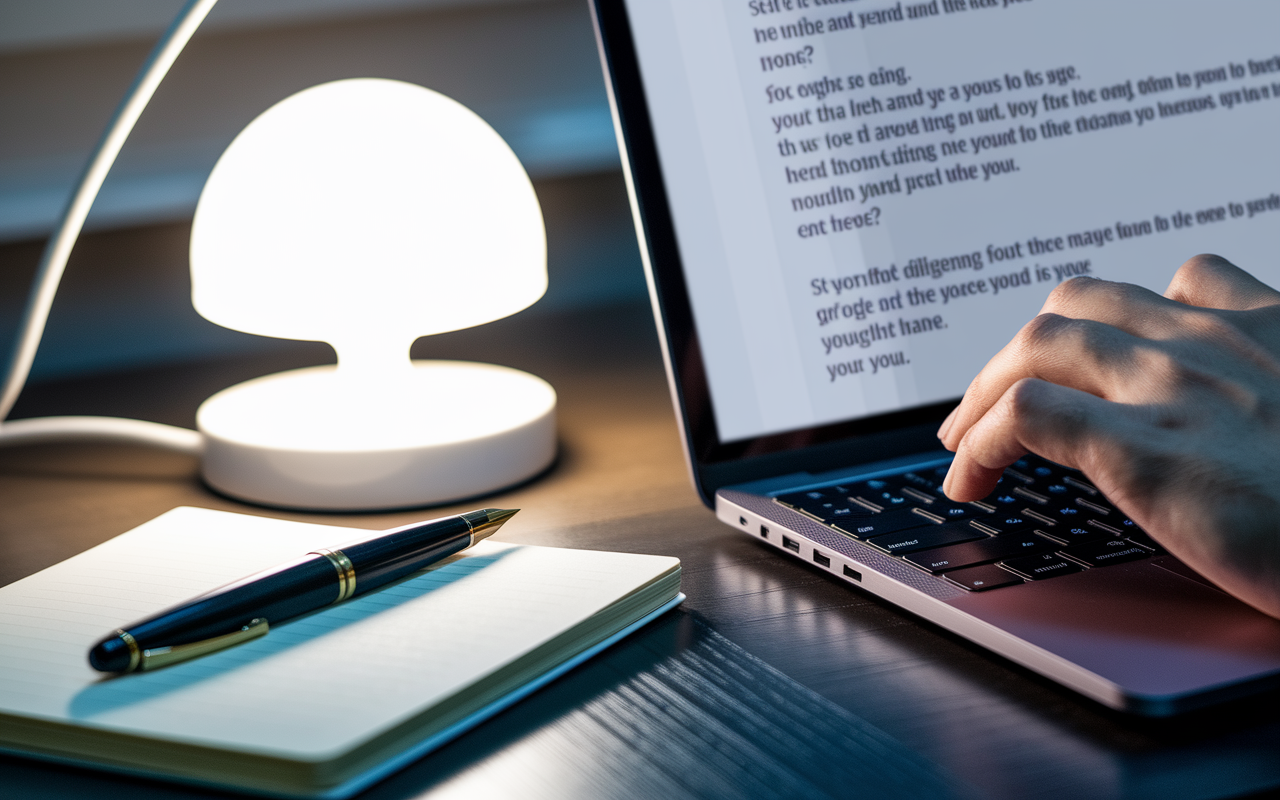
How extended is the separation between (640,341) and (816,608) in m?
0.58

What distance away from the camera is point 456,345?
41.1 inches

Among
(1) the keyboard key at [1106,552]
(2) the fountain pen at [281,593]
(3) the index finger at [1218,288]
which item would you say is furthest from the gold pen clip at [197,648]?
(3) the index finger at [1218,288]

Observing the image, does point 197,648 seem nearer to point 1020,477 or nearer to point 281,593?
point 281,593

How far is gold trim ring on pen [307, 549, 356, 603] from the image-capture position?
405mm

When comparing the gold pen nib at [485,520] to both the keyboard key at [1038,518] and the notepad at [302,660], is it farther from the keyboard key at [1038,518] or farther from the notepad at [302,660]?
the keyboard key at [1038,518]

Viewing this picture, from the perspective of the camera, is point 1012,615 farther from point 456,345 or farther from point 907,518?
point 456,345

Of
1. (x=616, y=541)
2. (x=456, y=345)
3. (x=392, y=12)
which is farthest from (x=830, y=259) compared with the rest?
(x=392, y=12)

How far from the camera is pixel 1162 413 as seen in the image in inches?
16.3

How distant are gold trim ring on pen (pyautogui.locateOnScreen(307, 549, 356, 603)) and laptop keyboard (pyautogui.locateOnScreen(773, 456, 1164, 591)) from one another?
0.21 m

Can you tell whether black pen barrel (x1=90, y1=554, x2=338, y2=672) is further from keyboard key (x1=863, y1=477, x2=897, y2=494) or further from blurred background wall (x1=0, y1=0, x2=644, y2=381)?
blurred background wall (x1=0, y1=0, x2=644, y2=381)

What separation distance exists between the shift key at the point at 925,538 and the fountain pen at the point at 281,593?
0.16m

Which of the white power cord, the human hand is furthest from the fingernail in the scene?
the white power cord

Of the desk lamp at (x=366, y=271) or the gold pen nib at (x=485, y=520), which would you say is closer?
the gold pen nib at (x=485, y=520)

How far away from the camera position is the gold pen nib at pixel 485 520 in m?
0.46
